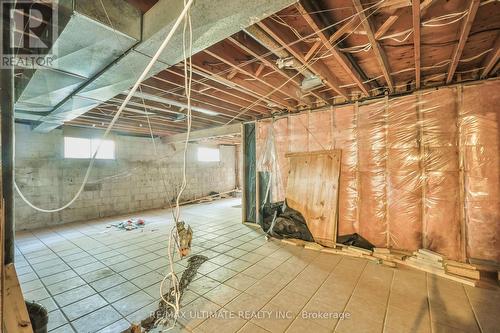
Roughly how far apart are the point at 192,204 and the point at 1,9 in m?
7.04

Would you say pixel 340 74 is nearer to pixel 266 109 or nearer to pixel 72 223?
pixel 266 109

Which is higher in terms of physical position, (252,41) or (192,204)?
(252,41)

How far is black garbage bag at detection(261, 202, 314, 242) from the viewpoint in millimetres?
3744

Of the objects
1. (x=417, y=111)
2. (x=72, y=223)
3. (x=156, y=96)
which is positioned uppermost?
(x=156, y=96)

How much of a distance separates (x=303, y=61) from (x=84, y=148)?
6.17m

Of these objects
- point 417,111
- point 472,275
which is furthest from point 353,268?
point 417,111

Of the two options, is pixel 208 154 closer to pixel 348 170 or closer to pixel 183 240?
pixel 348 170

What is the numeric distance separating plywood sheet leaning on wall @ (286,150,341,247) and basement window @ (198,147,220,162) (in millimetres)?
5332

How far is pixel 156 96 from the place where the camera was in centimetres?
322

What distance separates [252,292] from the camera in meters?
2.31

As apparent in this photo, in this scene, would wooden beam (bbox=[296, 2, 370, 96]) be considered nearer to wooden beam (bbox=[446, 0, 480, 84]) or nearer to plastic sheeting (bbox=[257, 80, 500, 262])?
plastic sheeting (bbox=[257, 80, 500, 262])

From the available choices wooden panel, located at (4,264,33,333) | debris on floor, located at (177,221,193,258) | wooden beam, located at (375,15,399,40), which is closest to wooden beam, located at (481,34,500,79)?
wooden beam, located at (375,15,399,40)

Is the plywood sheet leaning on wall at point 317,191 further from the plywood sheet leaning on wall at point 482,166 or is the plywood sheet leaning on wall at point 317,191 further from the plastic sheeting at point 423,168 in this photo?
the plywood sheet leaning on wall at point 482,166

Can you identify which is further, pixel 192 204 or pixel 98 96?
pixel 192 204
